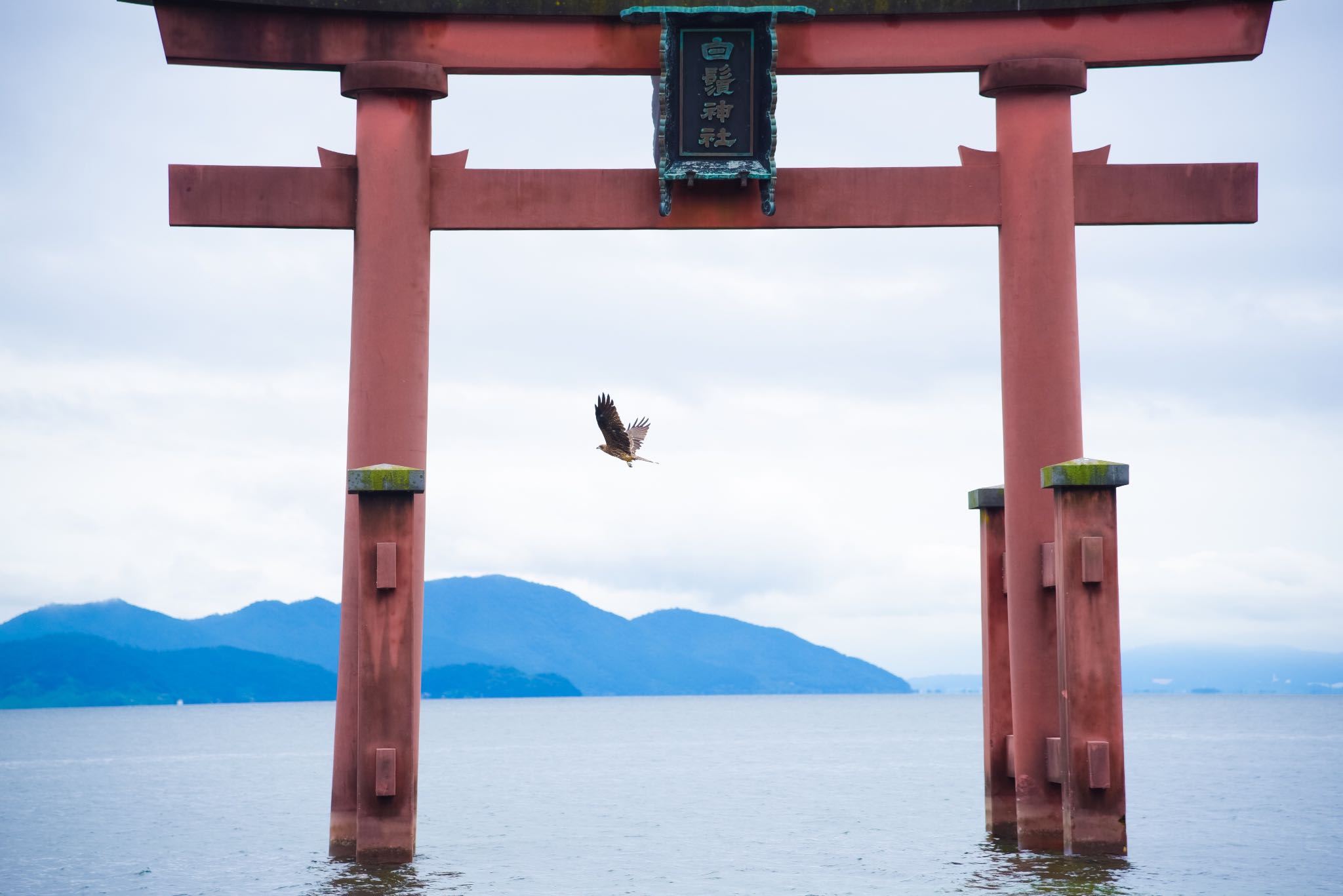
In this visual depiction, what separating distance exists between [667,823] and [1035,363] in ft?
42.9

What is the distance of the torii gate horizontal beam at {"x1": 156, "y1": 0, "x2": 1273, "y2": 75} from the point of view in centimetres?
1184

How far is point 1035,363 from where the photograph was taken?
1164 centimetres

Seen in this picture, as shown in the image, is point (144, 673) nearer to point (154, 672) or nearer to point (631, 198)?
point (154, 672)

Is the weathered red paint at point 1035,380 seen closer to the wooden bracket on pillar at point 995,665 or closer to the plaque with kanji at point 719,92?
the wooden bracket on pillar at point 995,665

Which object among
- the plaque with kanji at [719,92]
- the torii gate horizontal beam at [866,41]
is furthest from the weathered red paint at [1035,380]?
the plaque with kanji at [719,92]

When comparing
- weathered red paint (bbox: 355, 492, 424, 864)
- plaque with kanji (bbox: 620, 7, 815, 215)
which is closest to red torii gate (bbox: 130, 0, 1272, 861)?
plaque with kanji (bbox: 620, 7, 815, 215)

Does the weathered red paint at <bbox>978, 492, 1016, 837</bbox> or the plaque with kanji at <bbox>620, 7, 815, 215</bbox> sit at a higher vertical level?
the plaque with kanji at <bbox>620, 7, 815, 215</bbox>

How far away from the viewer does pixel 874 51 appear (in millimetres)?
11977

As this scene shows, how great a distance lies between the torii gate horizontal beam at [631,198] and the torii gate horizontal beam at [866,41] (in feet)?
2.77

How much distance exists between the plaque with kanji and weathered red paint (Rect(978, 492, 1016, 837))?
3.50m

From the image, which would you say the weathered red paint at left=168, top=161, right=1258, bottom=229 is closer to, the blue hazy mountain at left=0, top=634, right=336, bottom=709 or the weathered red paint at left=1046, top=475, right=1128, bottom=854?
the weathered red paint at left=1046, top=475, right=1128, bottom=854

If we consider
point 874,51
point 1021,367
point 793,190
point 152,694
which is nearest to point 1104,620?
point 1021,367

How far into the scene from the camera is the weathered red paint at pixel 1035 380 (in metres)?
11.4

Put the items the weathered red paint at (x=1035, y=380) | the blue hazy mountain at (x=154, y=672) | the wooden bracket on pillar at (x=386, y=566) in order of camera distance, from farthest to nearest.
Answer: the blue hazy mountain at (x=154, y=672), the weathered red paint at (x=1035, y=380), the wooden bracket on pillar at (x=386, y=566)
